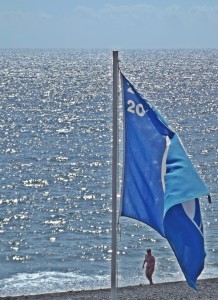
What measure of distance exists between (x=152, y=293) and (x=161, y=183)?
526 inches

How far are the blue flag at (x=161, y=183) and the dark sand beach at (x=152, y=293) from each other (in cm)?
1240

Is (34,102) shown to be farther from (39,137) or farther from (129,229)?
(129,229)

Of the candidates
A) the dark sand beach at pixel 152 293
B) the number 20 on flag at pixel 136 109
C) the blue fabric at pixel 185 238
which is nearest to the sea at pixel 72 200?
the dark sand beach at pixel 152 293

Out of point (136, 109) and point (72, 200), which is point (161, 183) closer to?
point (136, 109)

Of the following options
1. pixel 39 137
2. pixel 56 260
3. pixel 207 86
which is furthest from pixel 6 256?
pixel 207 86

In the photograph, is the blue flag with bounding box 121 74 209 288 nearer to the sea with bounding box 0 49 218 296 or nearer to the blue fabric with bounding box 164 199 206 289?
the blue fabric with bounding box 164 199 206 289

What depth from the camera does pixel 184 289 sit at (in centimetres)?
2912

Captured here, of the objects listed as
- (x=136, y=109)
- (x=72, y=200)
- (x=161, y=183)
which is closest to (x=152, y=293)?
(x=161, y=183)

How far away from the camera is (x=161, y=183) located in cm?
1575

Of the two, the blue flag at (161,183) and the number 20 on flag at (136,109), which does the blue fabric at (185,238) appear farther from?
the number 20 on flag at (136,109)

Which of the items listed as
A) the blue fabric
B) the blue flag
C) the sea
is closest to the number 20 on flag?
the blue flag

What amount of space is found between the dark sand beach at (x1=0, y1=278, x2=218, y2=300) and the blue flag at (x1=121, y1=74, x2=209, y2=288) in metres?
12.4

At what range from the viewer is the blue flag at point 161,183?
50.8 feet

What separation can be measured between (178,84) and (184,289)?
129m
